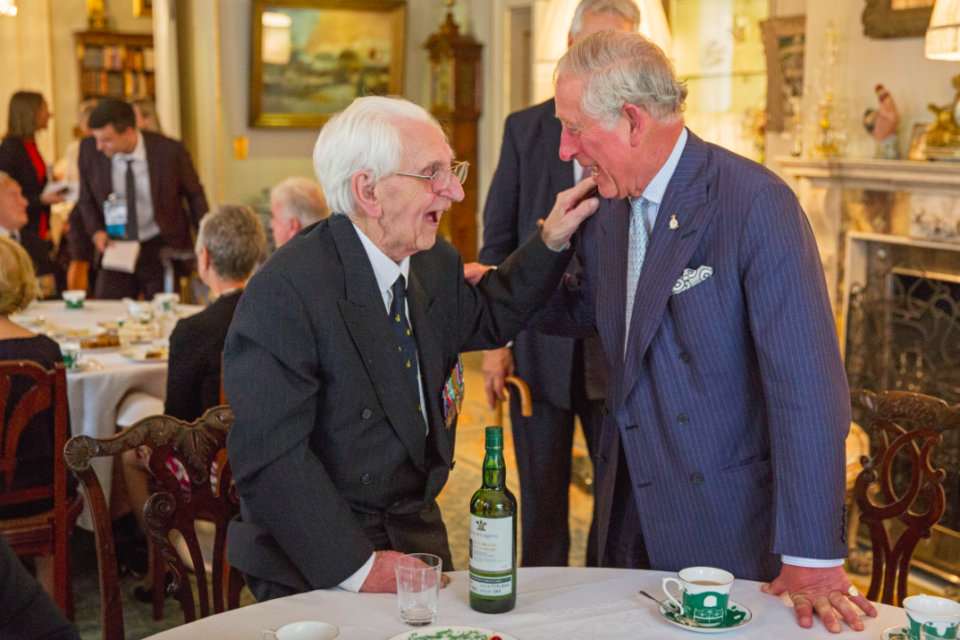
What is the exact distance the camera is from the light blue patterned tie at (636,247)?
1809 millimetres

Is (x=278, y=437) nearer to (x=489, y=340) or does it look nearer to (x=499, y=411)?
(x=489, y=340)

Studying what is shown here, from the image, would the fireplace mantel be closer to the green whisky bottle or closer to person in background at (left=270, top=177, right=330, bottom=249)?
person in background at (left=270, top=177, right=330, bottom=249)

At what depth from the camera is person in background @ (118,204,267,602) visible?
271 centimetres

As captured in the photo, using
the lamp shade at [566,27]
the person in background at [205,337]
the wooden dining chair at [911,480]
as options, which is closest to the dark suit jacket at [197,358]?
the person in background at [205,337]

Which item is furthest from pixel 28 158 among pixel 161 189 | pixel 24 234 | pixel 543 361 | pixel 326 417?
pixel 326 417

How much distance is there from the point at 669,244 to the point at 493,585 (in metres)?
0.68

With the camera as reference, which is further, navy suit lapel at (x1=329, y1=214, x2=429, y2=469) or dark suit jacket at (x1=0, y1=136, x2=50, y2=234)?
dark suit jacket at (x1=0, y1=136, x2=50, y2=234)

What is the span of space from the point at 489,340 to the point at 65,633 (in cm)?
105

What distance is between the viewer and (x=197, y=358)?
2715mm

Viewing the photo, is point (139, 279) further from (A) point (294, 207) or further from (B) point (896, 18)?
(B) point (896, 18)

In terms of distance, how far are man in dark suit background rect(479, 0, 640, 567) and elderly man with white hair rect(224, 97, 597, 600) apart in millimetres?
814

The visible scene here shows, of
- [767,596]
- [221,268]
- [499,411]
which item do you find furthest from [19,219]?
[767,596]

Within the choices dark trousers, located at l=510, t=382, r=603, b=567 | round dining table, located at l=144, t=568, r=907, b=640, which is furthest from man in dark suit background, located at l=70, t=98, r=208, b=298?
round dining table, located at l=144, t=568, r=907, b=640

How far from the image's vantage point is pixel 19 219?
14.4 feet
